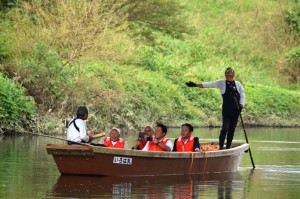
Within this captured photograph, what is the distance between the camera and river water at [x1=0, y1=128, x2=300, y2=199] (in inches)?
630

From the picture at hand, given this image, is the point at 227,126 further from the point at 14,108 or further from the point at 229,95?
the point at 14,108

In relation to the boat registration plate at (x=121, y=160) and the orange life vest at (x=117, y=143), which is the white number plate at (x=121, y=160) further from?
the orange life vest at (x=117, y=143)

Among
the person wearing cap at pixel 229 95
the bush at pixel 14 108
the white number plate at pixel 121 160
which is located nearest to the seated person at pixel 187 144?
the person wearing cap at pixel 229 95

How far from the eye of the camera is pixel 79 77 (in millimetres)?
32531

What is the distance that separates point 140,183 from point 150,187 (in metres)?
0.55

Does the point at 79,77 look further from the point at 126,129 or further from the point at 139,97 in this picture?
the point at 139,97

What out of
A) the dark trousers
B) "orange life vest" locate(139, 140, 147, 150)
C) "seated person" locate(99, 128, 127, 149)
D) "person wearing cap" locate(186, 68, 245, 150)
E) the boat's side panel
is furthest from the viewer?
the dark trousers

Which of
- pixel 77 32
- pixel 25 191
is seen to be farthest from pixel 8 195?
pixel 77 32

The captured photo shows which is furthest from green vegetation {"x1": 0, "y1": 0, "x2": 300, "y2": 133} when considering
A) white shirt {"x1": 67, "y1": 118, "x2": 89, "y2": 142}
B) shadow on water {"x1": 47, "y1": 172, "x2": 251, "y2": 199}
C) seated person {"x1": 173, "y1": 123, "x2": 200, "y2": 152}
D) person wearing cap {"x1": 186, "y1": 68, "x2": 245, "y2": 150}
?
shadow on water {"x1": 47, "y1": 172, "x2": 251, "y2": 199}

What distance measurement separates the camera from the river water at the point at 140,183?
15992 millimetres

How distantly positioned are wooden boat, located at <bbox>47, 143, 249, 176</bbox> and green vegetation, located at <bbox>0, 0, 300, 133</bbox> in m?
12.2

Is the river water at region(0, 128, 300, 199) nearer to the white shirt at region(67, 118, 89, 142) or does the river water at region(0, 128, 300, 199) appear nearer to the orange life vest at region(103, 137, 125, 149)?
the white shirt at region(67, 118, 89, 142)

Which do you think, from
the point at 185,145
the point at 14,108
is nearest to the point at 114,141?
the point at 185,145

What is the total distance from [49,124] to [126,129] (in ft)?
16.0
